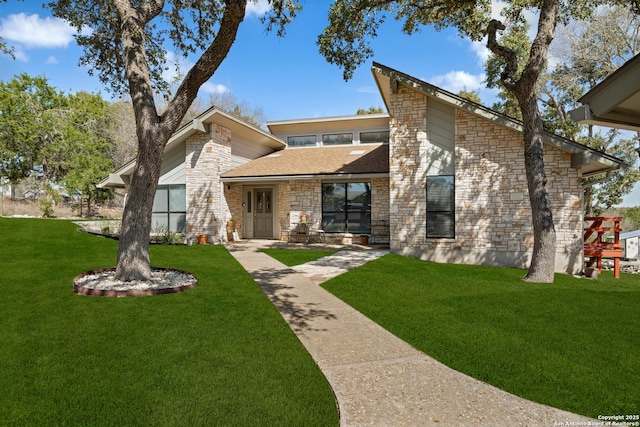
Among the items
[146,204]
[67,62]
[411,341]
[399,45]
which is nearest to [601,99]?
[411,341]

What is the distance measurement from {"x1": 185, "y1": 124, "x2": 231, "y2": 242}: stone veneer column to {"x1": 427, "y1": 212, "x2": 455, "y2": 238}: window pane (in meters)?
8.37

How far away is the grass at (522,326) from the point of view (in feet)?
11.1

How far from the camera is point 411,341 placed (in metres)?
4.51

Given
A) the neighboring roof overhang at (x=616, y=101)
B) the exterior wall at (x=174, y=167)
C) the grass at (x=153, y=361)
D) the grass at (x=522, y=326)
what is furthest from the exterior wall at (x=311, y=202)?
the neighboring roof overhang at (x=616, y=101)

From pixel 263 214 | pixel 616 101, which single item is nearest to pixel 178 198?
pixel 263 214

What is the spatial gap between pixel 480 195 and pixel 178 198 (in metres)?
11.7

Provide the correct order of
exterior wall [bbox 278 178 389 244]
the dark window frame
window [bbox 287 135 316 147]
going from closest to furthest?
the dark window frame
exterior wall [bbox 278 178 389 244]
window [bbox 287 135 316 147]

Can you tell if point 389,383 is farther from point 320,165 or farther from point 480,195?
point 320,165

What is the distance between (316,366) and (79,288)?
5096 millimetres

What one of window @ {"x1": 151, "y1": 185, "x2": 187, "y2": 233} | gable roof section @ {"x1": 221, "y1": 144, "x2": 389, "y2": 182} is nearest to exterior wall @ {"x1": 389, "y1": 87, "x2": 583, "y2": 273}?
gable roof section @ {"x1": 221, "y1": 144, "x2": 389, "y2": 182}

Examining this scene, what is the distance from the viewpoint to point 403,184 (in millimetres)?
11500

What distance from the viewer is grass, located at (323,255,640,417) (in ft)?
11.1

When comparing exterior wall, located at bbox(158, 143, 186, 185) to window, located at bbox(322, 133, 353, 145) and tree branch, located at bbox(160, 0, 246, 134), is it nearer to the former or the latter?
window, located at bbox(322, 133, 353, 145)

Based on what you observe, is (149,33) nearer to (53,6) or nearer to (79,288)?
(53,6)
